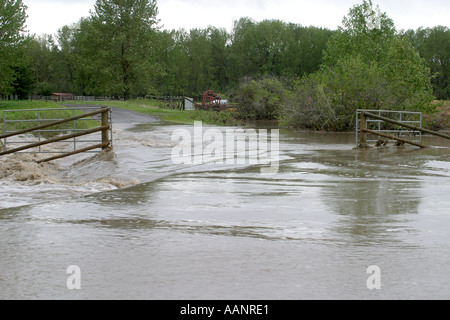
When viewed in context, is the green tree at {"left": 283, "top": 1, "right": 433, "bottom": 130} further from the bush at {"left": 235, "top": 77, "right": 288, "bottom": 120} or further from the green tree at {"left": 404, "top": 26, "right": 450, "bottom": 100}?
the green tree at {"left": 404, "top": 26, "right": 450, "bottom": 100}

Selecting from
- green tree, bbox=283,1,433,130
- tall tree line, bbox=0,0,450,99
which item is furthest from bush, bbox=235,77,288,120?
green tree, bbox=283,1,433,130

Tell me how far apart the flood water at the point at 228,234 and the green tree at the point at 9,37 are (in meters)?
53.0

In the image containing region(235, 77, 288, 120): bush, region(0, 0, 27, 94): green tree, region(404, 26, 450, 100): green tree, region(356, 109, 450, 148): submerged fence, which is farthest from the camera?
region(404, 26, 450, 100): green tree

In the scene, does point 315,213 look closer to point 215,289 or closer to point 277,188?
point 277,188

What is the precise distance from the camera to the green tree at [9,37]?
60938 millimetres

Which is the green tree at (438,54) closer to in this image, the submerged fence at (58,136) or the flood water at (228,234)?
the submerged fence at (58,136)

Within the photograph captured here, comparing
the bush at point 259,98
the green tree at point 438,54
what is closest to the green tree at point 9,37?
the bush at point 259,98

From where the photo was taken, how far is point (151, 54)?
76.1m

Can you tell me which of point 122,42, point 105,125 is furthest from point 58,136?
point 122,42

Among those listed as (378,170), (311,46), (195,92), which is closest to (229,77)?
(195,92)

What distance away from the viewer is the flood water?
16.7ft

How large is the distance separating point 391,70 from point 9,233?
25914 millimetres

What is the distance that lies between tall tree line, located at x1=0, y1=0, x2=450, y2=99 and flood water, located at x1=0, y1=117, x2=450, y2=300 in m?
48.4

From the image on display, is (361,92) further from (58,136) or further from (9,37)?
(9,37)
